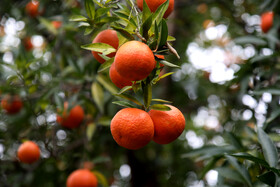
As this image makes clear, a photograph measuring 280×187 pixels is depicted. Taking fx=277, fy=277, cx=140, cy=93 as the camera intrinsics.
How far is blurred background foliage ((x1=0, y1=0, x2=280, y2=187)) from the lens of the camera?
66.6 inches

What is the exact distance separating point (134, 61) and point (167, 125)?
21 centimetres

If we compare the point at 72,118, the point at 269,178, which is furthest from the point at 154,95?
the point at 269,178

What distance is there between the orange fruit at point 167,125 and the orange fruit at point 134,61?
5.8 inches

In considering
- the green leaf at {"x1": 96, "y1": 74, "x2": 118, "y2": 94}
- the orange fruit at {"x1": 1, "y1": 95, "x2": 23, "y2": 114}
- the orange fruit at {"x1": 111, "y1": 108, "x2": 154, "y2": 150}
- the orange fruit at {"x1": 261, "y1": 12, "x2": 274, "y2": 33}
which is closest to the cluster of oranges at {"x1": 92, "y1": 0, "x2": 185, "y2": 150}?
the orange fruit at {"x1": 111, "y1": 108, "x2": 154, "y2": 150}

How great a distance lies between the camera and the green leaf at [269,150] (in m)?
1.07

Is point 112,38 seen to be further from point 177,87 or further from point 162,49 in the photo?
point 177,87

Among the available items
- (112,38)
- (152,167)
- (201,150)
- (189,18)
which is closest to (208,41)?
(189,18)

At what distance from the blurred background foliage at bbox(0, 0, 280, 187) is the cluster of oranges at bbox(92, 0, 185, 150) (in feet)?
1.74

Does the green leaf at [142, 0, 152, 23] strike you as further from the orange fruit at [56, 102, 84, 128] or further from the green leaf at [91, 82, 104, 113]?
the orange fruit at [56, 102, 84, 128]

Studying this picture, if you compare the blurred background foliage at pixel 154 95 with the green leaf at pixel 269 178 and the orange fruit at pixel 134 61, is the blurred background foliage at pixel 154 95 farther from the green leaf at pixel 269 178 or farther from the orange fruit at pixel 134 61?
the orange fruit at pixel 134 61

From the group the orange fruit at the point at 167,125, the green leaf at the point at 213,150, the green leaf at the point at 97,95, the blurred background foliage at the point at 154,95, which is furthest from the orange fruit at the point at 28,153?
the orange fruit at the point at 167,125

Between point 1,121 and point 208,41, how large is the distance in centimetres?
278

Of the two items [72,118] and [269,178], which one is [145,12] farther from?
[72,118]

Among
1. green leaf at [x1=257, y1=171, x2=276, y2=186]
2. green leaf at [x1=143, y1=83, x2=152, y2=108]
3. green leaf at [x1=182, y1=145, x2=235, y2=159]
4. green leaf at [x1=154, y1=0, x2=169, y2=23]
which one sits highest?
green leaf at [x1=154, y1=0, x2=169, y2=23]
